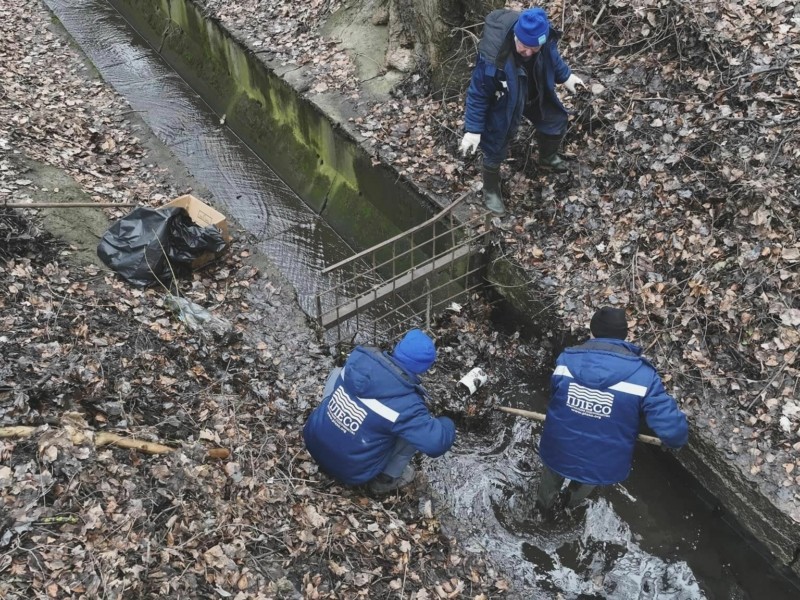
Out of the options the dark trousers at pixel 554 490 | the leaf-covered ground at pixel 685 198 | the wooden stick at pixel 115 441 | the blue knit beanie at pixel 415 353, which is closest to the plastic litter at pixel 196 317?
the wooden stick at pixel 115 441

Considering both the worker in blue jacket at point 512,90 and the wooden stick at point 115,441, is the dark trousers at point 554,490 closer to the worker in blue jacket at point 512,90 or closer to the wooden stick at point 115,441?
the wooden stick at point 115,441

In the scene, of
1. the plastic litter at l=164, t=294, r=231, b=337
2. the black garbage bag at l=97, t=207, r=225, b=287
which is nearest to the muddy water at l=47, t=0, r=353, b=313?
the plastic litter at l=164, t=294, r=231, b=337

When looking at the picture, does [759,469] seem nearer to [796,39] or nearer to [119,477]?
[796,39]

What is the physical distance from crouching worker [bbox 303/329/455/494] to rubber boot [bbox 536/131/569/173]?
3196mm

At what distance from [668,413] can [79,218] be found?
649cm

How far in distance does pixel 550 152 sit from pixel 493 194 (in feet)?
2.44

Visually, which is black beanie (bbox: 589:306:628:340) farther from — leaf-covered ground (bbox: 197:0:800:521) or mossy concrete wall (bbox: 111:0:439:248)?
mossy concrete wall (bbox: 111:0:439:248)

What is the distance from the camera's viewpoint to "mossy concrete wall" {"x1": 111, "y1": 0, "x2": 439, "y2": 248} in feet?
25.6

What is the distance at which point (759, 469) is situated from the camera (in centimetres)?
468

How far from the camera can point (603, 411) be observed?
420 centimetres

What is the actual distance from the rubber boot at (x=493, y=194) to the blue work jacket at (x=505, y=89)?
23cm

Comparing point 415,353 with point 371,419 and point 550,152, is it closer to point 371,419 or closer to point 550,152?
point 371,419

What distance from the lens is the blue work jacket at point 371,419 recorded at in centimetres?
411

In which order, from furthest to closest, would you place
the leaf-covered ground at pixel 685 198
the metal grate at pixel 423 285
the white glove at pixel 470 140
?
the metal grate at pixel 423 285
the white glove at pixel 470 140
the leaf-covered ground at pixel 685 198
